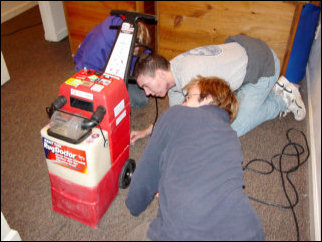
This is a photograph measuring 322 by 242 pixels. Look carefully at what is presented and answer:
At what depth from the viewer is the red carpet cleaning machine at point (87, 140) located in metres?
1.12

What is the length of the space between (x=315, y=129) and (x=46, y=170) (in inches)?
58.2

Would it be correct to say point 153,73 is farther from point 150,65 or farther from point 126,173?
point 126,173

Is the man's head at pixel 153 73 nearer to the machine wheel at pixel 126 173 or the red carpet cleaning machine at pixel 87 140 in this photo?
the red carpet cleaning machine at pixel 87 140

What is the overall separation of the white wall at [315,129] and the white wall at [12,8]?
3029mm

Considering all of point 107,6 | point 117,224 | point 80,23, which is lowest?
point 117,224

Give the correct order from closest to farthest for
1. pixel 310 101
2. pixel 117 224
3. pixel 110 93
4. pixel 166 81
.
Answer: pixel 110 93 < pixel 117 224 < pixel 166 81 < pixel 310 101

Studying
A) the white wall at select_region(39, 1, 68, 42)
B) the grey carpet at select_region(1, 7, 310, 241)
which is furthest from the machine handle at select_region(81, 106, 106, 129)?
the white wall at select_region(39, 1, 68, 42)

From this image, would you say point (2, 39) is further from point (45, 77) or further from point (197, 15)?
point (197, 15)

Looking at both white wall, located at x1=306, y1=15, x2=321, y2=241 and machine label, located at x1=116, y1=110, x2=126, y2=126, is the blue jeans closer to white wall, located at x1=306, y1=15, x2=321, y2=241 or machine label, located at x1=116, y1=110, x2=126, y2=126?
white wall, located at x1=306, y1=15, x2=321, y2=241

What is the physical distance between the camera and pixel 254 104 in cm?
175

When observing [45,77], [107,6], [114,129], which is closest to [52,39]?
[45,77]

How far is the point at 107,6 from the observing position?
219cm

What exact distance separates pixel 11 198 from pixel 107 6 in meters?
1.44

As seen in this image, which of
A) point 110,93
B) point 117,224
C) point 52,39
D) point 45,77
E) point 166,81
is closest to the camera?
point 110,93
